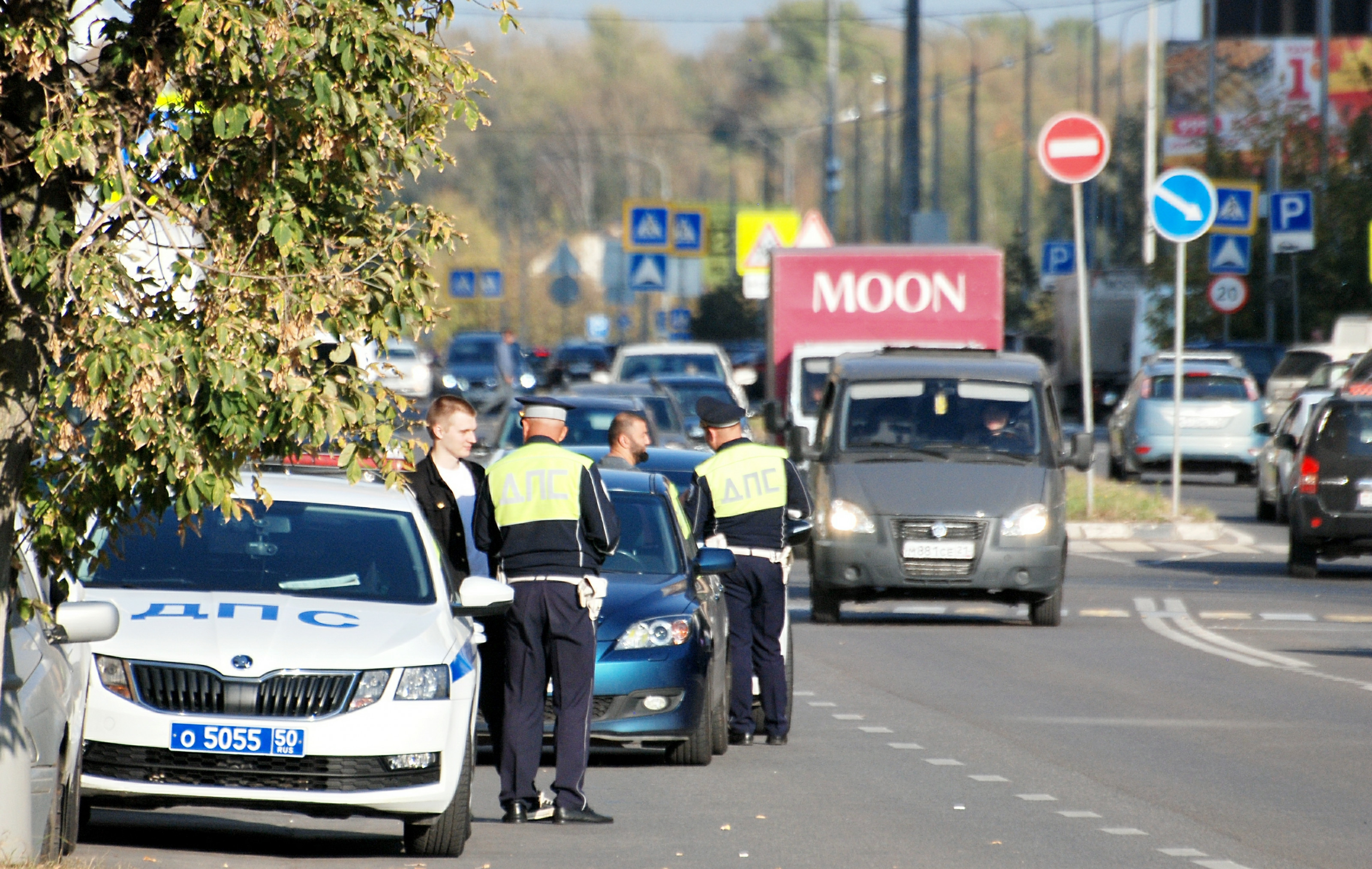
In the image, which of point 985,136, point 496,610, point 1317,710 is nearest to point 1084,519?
point 1317,710

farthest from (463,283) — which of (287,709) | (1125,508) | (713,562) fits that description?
(287,709)

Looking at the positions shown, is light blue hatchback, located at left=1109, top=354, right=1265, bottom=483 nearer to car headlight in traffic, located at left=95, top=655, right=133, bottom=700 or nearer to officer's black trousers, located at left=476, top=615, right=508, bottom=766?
officer's black trousers, located at left=476, top=615, right=508, bottom=766

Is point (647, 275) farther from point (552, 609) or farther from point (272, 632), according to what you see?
point (272, 632)

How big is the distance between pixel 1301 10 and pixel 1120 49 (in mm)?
15439

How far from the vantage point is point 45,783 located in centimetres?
770

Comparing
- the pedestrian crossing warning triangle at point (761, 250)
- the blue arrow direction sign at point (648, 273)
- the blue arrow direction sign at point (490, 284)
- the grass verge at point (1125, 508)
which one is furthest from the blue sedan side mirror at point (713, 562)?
the blue arrow direction sign at point (490, 284)

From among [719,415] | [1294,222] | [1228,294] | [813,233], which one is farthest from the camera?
[1294,222]

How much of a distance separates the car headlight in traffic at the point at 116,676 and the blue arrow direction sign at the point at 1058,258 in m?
54.0

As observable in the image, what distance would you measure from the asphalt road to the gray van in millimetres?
434

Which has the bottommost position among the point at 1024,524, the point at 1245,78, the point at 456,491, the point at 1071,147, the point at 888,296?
the point at 1024,524

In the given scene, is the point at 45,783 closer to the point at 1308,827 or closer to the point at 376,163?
the point at 376,163

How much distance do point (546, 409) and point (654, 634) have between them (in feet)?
5.51

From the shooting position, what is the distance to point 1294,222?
44469mm

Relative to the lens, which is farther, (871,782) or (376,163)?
(871,782)
